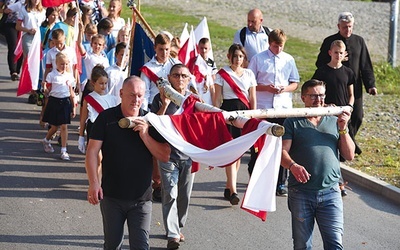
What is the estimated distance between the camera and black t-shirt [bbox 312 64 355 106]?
1134 centimetres

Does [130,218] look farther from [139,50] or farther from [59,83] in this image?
[59,83]

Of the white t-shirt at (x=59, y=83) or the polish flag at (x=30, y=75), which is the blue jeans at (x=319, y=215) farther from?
the polish flag at (x=30, y=75)

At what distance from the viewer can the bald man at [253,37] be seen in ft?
42.1

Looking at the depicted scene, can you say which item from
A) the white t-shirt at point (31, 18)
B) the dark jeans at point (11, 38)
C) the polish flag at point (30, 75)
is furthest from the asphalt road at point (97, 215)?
the dark jeans at point (11, 38)

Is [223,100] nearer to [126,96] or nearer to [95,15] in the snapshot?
[126,96]

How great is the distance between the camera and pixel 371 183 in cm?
1191

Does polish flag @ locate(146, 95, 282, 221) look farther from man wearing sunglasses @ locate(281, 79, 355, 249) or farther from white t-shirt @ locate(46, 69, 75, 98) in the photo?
white t-shirt @ locate(46, 69, 75, 98)

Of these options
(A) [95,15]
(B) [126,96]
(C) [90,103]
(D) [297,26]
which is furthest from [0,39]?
(B) [126,96]

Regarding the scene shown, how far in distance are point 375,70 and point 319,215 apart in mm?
13030

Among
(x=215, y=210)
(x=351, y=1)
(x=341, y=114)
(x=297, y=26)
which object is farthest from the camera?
(x=351, y=1)

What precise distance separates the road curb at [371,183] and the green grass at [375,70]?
19cm

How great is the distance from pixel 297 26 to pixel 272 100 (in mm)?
18989

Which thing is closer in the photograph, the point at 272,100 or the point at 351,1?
the point at 272,100

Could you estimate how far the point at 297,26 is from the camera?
30.4 metres
